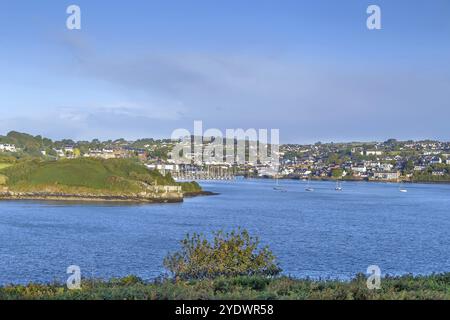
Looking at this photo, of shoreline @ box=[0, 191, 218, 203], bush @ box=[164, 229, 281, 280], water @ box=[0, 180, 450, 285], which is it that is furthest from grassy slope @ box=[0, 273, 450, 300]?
shoreline @ box=[0, 191, 218, 203]

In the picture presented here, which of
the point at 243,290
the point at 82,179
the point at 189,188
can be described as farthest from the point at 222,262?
the point at 189,188

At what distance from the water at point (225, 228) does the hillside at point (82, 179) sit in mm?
37010

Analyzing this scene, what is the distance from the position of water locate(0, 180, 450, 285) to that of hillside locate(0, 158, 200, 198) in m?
37.0

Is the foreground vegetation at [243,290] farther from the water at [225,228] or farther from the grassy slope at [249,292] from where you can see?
the water at [225,228]

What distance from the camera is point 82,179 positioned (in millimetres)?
129000

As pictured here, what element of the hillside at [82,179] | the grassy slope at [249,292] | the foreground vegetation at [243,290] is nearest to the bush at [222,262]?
the foreground vegetation at [243,290]

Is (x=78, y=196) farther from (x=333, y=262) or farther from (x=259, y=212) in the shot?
(x=333, y=262)

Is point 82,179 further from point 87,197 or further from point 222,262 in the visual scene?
point 222,262

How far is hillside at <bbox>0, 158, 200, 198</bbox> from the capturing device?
12275cm
